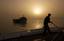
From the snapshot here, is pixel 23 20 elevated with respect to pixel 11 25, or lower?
elevated

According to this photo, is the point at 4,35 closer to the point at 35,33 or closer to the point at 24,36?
the point at 24,36

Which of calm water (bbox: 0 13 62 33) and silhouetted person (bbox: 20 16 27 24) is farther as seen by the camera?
silhouetted person (bbox: 20 16 27 24)

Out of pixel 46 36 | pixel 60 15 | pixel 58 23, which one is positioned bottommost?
pixel 46 36

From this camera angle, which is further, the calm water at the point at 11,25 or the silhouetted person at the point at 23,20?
the silhouetted person at the point at 23,20

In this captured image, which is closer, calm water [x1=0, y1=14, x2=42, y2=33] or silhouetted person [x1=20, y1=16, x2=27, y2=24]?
calm water [x1=0, y1=14, x2=42, y2=33]

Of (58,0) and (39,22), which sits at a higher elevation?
(58,0)

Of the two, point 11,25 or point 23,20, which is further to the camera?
point 23,20

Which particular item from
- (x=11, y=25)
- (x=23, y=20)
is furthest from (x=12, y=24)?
(x=23, y=20)

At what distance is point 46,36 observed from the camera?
A: 2.70 metres

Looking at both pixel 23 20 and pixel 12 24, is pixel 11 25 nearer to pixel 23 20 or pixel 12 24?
pixel 12 24

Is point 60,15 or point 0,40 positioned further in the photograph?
point 60,15

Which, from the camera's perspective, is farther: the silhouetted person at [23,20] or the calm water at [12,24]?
the silhouetted person at [23,20]

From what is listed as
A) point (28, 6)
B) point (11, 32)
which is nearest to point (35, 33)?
point (11, 32)

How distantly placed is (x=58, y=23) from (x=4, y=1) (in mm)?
1511
